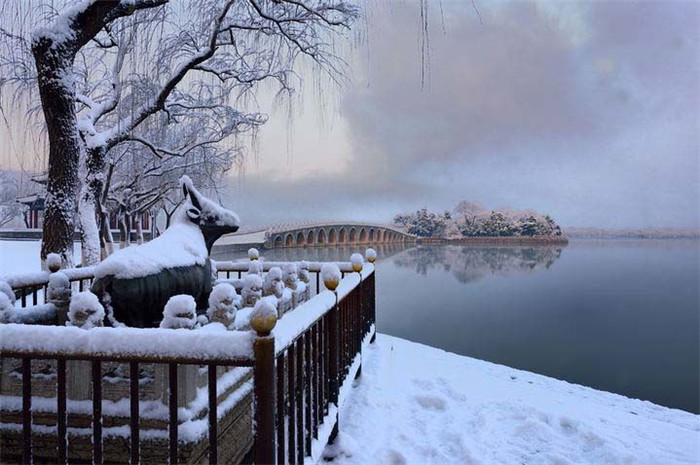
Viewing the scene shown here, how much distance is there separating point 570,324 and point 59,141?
17323mm

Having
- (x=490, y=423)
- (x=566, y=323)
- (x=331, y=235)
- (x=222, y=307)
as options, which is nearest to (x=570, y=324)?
(x=566, y=323)

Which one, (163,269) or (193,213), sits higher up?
(193,213)

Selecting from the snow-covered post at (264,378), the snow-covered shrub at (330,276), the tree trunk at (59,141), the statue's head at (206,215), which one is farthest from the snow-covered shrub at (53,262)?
the snow-covered post at (264,378)

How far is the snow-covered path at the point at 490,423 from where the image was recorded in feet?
10.6

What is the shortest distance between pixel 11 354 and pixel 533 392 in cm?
518

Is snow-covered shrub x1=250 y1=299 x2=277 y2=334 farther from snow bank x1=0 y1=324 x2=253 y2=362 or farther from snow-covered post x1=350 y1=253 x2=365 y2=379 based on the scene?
snow-covered post x1=350 y1=253 x2=365 y2=379

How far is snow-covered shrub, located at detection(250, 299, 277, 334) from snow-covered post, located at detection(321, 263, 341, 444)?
1.35m

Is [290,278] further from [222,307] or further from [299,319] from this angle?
[299,319]

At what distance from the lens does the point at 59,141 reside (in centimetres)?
561

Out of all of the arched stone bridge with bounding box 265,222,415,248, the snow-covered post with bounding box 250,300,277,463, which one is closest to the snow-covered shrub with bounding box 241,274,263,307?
the snow-covered post with bounding box 250,300,277,463

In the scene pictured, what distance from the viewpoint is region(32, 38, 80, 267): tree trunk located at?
210 inches

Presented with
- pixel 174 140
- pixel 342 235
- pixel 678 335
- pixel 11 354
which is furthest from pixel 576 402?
pixel 342 235

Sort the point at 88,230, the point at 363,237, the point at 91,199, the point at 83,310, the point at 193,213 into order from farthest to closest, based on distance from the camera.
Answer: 1. the point at 363,237
2. the point at 88,230
3. the point at 91,199
4. the point at 193,213
5. the point at 83,310

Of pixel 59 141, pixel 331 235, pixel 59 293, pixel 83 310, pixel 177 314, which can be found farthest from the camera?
pixel 331 235
